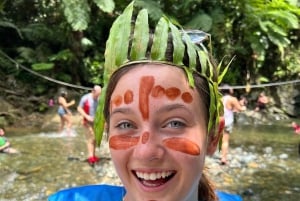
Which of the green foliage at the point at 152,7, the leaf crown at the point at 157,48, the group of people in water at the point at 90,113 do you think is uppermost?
the green foliage at the point at 152,7

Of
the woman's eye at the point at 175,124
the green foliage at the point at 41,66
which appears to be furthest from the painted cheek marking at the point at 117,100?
the green foliage at the point at 41,66

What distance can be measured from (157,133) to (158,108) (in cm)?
9

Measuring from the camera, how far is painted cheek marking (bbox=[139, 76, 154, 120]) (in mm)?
1734

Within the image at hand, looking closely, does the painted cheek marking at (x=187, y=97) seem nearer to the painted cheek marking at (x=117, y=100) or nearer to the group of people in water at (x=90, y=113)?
the painted cheek marking at (x=117, y=100)

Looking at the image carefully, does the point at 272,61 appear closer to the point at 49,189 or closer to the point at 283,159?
the point at 283,159

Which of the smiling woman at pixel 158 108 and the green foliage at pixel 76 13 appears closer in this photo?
the smiling woman at pixel 158 108

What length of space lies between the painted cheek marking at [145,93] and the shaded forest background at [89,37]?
13011 millimetres

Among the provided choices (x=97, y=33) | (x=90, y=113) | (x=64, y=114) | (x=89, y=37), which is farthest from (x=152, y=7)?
(x=90, y=113)

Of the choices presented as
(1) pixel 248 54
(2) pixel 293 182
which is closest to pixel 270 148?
(2) pixel 293 182

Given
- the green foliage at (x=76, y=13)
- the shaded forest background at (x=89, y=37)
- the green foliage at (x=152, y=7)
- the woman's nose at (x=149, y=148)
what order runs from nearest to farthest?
the woman's nose at (x=149, y=148)
the green foliage at (x=152, y=7)
the green foliage at (x=76, y=13)
the shaded forest background at (x=89, y=37)

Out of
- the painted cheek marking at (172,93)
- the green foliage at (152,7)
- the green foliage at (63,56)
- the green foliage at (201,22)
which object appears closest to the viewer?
the painted cheek marking at (172,93)

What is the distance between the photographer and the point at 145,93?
5.84 ft

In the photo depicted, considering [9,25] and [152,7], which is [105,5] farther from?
[9,25]

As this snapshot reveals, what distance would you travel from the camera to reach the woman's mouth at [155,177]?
1.67 m
